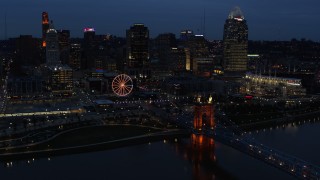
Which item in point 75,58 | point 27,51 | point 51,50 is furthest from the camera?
point 27,51

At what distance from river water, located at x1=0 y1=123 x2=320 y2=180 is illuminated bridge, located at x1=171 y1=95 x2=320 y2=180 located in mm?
551

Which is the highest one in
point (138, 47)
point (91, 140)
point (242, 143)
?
point (138, 47)

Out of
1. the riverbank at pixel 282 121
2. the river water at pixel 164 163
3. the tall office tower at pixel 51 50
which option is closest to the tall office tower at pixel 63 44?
the tall office tower at pixel 51 50

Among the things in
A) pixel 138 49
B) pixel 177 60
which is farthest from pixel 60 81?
pixel 177 60

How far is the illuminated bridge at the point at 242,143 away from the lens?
11539 mm

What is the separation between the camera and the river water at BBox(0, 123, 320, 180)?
1355 cm

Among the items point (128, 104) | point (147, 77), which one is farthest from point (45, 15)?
point (128, 104)

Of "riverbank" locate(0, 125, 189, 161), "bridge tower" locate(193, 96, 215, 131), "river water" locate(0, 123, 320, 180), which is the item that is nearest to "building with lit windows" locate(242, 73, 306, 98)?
"bridge tower" locate(193, 96, 215, 131)

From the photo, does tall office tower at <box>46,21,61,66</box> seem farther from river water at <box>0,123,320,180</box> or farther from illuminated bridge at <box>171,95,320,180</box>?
river water at <box>0,123,320,180</box>

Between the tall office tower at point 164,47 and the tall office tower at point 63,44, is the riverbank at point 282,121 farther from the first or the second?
the tall office tower at point 63,44

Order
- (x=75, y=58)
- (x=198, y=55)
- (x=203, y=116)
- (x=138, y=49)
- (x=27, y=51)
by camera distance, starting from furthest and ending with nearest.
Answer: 1. (x=27, y=51)
2. (x=198, y=55)
3. (x=75, y=58)
4. (x=138, y=49)
5. (x=203, y=116)

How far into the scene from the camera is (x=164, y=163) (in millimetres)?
14797

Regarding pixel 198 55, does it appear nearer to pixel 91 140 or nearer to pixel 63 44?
pixel 63 44

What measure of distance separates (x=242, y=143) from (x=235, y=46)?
2890 cm
